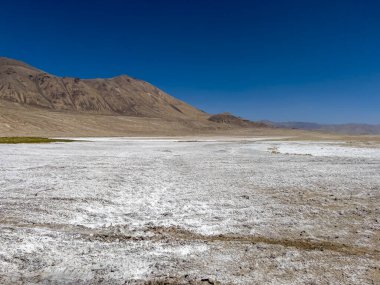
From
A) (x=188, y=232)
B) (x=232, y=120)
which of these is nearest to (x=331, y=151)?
(x=188, y=232)

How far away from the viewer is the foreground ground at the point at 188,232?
5117mm

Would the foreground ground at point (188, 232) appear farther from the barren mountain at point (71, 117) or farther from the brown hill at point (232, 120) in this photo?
the brown hill at point (232, 120)

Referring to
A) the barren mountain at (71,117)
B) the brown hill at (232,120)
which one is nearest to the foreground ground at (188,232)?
the barren mountain at (71,117)

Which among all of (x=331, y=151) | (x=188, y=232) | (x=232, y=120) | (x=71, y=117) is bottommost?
(x=188, y=232)

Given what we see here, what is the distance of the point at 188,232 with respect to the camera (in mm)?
6926

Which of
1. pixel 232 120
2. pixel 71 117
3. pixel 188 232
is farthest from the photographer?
pixel 232 120

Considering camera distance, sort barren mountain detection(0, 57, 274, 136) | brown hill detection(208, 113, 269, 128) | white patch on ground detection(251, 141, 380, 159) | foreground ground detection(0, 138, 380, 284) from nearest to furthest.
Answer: foreground ground detection(0, 138, 380, 284) → white patch on ground detection(251, 141, 380, 159) → barren mountain detection(0, 57, 274, 136) → brown hill detection(208, 113, 269, 128)

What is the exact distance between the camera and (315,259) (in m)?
5.59

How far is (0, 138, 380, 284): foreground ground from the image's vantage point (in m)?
5.12

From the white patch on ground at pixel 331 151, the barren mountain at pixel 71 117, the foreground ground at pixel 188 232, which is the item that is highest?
the barren mountain at pixel 71 117

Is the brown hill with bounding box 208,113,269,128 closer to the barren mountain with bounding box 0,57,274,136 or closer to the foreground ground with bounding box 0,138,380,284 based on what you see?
the barren mountain with bounding box 0,57,274,136

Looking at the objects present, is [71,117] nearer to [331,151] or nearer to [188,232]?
[331,151]

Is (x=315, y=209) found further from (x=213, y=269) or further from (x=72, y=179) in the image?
(x=72, y=179)

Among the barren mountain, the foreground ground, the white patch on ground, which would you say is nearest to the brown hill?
the barren mountain
